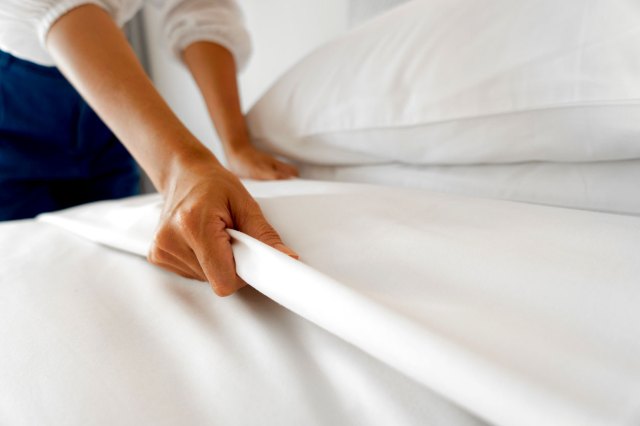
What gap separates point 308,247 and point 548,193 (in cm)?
→ 26

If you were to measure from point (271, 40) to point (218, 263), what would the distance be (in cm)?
100

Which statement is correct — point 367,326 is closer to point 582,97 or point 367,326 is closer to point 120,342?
point 120,342

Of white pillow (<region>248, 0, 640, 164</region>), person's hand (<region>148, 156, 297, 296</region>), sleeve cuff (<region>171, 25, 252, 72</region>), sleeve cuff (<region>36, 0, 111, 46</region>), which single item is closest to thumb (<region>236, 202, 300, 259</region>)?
person's hand (<region>148, 156, 297, 296</region>)

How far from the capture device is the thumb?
334 millimetres

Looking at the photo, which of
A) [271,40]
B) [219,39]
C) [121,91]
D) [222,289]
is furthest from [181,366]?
[271,40]

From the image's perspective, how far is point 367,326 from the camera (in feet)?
0.69

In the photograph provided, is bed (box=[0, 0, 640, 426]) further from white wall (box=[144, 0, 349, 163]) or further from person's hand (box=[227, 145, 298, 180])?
white wall (box=[144, 0, 349, 163])

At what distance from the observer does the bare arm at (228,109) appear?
706 millimetres

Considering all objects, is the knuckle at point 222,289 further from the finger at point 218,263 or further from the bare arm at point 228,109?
the bare arm at point 228,109

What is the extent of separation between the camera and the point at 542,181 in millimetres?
454

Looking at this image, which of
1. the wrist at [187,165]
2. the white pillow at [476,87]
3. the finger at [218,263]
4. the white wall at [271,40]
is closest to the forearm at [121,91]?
the wrist at [187,165]

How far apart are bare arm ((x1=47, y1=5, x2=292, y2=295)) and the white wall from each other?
0.42 meters

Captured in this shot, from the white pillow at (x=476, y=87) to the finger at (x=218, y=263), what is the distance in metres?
0.27

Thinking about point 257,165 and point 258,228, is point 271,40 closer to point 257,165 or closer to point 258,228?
point 257,165
